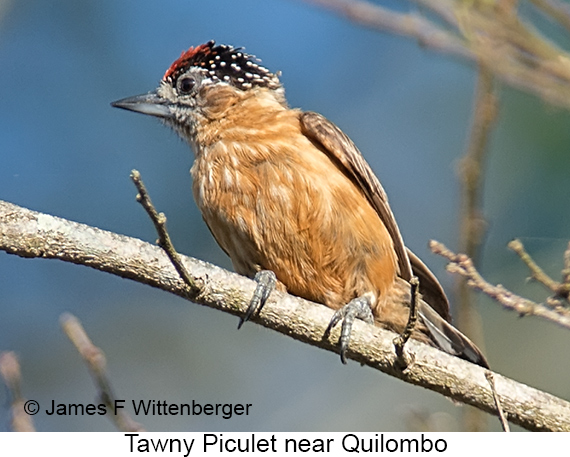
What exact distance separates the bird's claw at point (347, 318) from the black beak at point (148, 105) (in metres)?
2.05

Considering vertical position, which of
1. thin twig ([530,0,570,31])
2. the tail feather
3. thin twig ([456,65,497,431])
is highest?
thin twig ([530,0,570,31])

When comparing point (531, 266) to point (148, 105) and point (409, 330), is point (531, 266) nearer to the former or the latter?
point (409, 330)

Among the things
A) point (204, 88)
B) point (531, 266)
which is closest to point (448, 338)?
point (531, 266)

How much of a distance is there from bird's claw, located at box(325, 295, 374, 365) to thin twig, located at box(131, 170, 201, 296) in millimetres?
800

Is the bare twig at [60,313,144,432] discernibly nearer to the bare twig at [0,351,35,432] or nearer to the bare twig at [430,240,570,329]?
the bare twig at [0,351,35,432]

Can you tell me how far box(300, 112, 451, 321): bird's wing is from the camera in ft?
17.4

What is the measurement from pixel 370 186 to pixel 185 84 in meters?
1.64

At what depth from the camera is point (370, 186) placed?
5.35m

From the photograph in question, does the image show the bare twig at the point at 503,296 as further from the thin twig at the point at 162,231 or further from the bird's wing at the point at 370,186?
the thin twig at the point at 162,231

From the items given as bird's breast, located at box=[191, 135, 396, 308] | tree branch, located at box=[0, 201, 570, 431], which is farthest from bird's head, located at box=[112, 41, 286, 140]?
tree branch, located at box=[0, 201, 570, 431]

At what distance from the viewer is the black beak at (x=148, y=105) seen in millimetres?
5906

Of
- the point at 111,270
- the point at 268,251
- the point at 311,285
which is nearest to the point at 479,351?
the point at 311,285

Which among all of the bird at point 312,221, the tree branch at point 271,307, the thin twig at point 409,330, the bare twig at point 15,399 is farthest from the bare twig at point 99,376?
the thin twig at point 409,330

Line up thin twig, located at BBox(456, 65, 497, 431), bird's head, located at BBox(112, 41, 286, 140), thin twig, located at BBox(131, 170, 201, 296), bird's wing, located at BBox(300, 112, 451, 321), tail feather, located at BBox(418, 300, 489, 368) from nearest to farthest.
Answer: thin twig, located at BBox(131, 170, 201, 296)
thin twig, located at BBox(456, 65, 497, 431)
tail feather, located at BBox(418, 300, 489, 368)
bird's wing, located at BBox(300, 112, 451, 321)
bird's head, located at BBox(112, 41, 286, 140)
